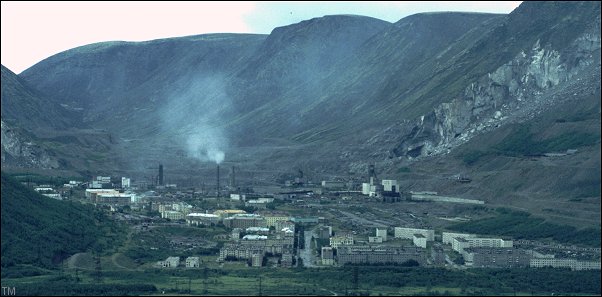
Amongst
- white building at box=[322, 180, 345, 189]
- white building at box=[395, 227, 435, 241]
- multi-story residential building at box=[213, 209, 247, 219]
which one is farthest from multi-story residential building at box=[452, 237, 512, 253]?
white building at box=[322, 180, 345, 189]

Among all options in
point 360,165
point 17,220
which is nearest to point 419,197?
point 360,165

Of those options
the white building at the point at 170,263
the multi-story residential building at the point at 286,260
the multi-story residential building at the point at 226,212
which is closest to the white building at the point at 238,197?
the multi-story residential building at the point at 226,212

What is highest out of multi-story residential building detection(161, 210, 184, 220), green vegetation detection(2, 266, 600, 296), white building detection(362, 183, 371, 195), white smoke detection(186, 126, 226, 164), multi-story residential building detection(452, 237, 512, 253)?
white smoke detection(186, 126, 226, 164)

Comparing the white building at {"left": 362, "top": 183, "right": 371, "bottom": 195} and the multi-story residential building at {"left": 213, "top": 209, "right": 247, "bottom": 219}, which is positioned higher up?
the white building at {"left": 362, "top": 183, "right": 371, "bottom": 195}

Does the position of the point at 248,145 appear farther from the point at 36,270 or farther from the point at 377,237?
the point at 36,270

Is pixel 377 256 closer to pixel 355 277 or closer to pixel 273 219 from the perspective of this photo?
pixel 355 277

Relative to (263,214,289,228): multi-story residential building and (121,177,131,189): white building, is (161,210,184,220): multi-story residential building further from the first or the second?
(121,177,131,189): white building

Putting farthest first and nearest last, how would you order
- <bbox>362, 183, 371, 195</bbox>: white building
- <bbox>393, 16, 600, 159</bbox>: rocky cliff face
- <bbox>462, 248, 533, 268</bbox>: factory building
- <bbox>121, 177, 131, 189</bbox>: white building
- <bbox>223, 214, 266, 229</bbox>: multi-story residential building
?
<bbox>393, 16, 600, 159</bbox>: rocky cliff face, <bbox>121, 177, 131, 189</bbox>: white building, <bbox>362, 183, 371, 195</bbox>: white building, <bbox>223, 214, 266, 229</bbox>: multi-story residential building, <bbox>462, 248, 533, 268</bbox>: factory building
